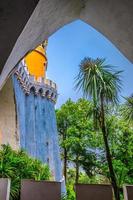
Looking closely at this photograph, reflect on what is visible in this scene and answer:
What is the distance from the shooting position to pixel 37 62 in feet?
48.8

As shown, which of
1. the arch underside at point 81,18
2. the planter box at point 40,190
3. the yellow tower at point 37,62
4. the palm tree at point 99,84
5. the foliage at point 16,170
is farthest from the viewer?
the yellow tower at point 37,62

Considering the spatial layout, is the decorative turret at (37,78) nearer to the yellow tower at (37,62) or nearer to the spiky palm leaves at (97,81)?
the yellow tower at (37,62)

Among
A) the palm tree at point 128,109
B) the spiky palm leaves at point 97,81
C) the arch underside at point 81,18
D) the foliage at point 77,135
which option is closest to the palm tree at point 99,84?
the spiky palm leaves at point 97,81

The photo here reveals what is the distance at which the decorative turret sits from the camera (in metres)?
11.6

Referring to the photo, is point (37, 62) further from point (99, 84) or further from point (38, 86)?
point (99, 84)

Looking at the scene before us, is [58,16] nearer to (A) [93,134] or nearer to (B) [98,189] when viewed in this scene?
(B) [98,189]

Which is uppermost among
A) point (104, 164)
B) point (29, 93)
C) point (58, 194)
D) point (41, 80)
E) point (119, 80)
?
point (41, 80)

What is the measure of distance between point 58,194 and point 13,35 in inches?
77.5

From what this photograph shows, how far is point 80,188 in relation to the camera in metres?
3.04

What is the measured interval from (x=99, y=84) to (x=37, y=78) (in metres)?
6.77

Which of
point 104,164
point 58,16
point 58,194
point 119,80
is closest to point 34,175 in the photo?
point 119,80

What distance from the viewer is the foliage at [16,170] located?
6.07m

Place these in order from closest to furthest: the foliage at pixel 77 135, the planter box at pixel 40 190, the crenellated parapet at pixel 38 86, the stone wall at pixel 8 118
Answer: the planter box at pixel 40 190 → the stone wall at pixel 8 118 → the crenellated parapet at pixel 38 86 → the foliage at pixel 77 135

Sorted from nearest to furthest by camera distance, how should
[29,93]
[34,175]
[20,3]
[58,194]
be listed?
[20,3] < [58,194] < [34,175] < [29,93]
